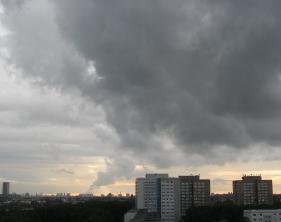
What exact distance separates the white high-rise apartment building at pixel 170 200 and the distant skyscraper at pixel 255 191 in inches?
905

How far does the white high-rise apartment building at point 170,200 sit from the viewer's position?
114m

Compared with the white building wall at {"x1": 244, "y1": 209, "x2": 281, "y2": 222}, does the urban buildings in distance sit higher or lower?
higher

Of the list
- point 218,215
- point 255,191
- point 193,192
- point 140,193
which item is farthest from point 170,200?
point 255,191

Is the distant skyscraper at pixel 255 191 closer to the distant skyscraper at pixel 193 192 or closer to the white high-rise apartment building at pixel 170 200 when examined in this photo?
the distant skyscraper at pixel 193 192

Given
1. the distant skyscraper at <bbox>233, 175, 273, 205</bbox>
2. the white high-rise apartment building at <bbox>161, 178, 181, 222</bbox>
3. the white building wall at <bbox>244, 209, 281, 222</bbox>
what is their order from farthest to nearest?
the distant skyscraper at <bbox>233, 175, 273, 205</bbox> → the white high-rise apartment building at <bbox>161, 178, 181, 222</bbox> → the white building wall at <bbox>244, 209, 281, 222</bbox>

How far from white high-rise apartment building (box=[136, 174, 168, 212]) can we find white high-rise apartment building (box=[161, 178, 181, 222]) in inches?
215

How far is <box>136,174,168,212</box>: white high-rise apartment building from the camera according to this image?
127 m

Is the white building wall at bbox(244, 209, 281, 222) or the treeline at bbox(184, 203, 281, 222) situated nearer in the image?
the white building wall at bbox(244, 209, 281, 222)

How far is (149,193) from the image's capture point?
129m

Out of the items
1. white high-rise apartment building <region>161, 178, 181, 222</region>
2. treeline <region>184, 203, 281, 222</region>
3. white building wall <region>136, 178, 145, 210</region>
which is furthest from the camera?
white building wall <region>136, 178, 145, 210</region>

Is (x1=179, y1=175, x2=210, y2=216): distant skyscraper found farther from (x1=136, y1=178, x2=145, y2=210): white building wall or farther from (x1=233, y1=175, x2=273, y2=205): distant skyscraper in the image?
(x1=233, y1=175, x2=273, y2=205): distant skyscraper

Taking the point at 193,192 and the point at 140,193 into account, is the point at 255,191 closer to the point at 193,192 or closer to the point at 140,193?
the point at 193,192

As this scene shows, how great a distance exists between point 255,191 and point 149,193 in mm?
27398

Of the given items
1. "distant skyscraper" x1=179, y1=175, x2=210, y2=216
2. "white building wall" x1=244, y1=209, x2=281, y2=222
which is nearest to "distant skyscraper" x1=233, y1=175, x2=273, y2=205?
"distant skyscraper" x1=179, y1=175, x2=210, y2=216
